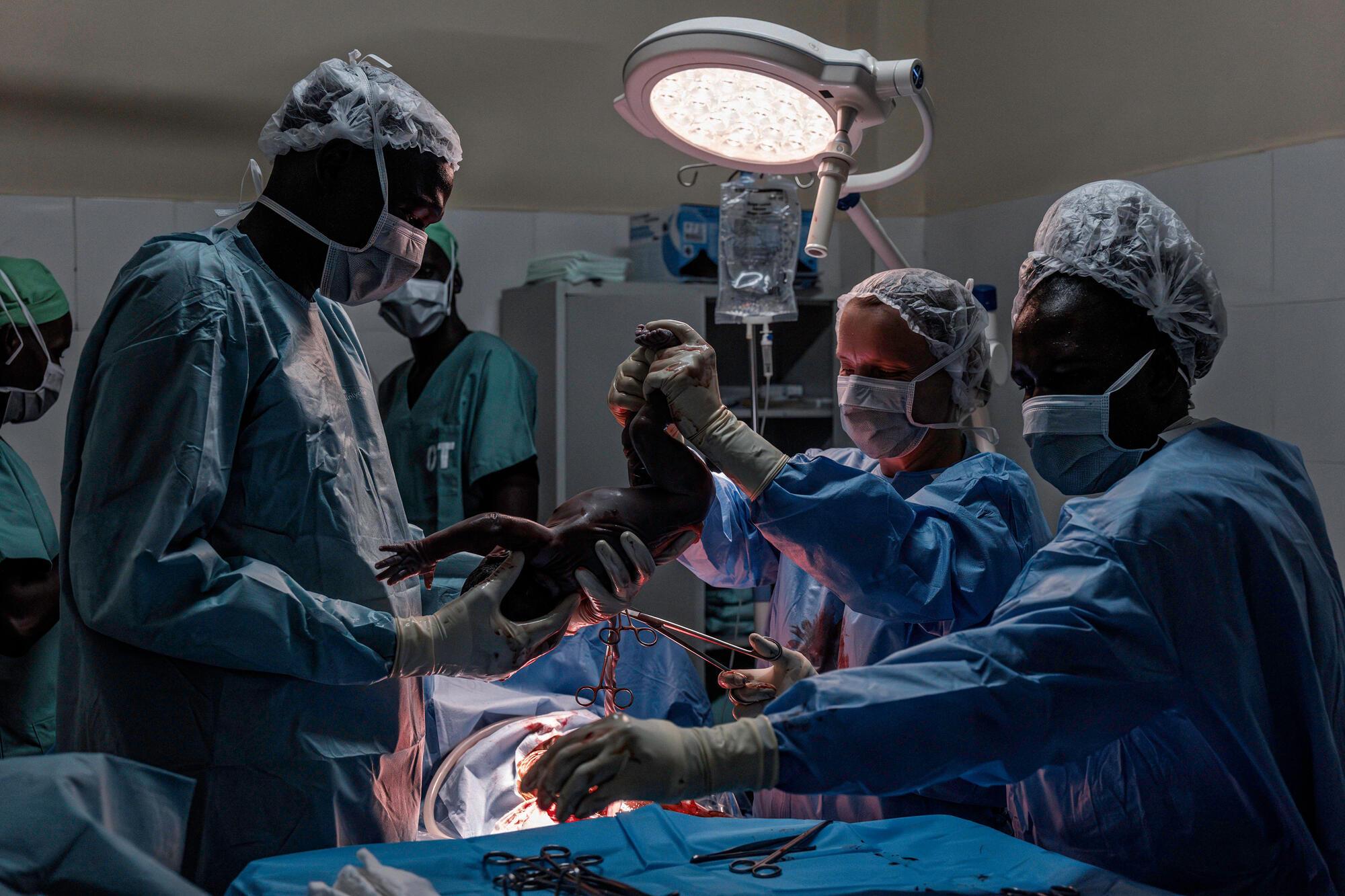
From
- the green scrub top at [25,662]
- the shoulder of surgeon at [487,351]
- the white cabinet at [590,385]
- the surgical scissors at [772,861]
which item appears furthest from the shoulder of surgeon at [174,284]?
the white cabinet at [590,385]

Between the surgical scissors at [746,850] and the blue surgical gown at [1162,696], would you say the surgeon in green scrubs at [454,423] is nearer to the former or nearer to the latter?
the surgical scissors at [746,850]

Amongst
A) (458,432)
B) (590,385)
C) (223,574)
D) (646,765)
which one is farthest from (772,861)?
(590,385)

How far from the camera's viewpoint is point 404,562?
4.82ft

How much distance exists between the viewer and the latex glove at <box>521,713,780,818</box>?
1.13 m

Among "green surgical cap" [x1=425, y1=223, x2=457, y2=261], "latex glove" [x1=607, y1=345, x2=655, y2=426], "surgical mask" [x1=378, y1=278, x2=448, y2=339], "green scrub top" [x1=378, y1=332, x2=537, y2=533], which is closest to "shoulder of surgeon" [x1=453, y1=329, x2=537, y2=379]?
"green scrub top" [x1=378, y1=332, x2=537, y2=533]

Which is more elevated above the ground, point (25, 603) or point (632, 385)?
point (632, 385)

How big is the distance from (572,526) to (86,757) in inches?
26.4

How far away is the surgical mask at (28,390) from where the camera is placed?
268cm

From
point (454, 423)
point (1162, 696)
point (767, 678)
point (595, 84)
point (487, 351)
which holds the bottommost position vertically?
point (767, 678)

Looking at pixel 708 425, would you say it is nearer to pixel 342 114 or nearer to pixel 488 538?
pixel 488 538

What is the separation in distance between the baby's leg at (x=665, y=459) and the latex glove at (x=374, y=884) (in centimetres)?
71

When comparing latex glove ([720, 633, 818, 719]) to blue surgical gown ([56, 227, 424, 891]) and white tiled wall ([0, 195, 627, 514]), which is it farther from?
white tiled wall ([0, 195, 627, 514])

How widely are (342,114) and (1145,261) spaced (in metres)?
1.14

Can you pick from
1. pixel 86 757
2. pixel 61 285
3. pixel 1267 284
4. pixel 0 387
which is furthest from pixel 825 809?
pixel 61 285
